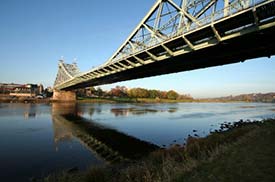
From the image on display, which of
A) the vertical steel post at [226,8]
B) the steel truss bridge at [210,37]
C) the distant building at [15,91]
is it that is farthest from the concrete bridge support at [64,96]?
the vertical steel post at [226,8]

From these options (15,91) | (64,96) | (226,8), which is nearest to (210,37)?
(226,8)

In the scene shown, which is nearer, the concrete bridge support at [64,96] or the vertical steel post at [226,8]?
the vertical steel post at [226,8]

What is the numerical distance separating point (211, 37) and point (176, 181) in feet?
39.2

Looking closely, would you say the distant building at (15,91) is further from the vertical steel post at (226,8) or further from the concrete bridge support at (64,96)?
→ the vertical steel post at (226,8)

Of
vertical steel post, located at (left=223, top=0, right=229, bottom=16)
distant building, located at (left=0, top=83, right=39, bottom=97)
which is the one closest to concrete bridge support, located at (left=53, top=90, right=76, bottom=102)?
distant building, located at (left=0, top=83, right=39, bottom=97)

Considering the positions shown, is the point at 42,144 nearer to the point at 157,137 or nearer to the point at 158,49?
the point at 157,137

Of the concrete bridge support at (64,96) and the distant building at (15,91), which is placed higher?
the distant building at (15,91)

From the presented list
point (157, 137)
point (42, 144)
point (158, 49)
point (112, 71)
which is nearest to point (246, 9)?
point (158, 49)

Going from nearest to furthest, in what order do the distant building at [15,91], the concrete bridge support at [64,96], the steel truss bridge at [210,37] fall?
the steel truss bridge at [210,37]
the concrete bridge support at [64,96]
the distant building at [15,91]

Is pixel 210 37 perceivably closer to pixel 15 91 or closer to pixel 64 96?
pixel 64 96

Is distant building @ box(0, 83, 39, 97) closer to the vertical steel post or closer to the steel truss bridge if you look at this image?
the steel truss bridge

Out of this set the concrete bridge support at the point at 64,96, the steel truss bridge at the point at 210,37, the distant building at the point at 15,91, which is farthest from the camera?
the distant building at the point at 15,91

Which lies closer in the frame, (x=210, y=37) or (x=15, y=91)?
(x=210, y=37)

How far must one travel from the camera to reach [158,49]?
18156mm
